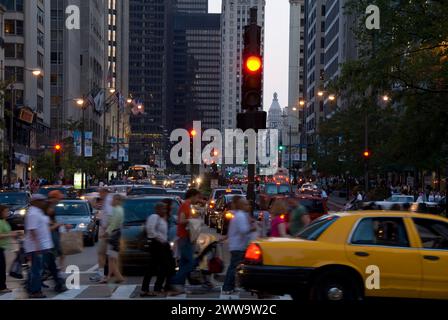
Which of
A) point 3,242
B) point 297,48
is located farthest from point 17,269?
point 297,48

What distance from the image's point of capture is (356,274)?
11.1 meters

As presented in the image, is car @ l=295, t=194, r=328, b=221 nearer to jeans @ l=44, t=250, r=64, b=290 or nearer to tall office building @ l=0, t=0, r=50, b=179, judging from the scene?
jeans @ l=44, t=250, r=64, b=290

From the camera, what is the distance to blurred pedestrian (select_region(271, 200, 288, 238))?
1472 cm

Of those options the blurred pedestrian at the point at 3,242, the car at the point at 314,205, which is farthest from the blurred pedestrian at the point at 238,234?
the car at the point at 314,205

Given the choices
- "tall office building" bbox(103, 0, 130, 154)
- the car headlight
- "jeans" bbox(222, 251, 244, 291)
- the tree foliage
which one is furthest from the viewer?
"tall office building" bbox(103, 0, 130, 154)

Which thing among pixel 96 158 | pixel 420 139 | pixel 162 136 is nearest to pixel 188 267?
pixel 420 139

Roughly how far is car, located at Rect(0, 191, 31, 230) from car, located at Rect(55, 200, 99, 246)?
17.1 feet

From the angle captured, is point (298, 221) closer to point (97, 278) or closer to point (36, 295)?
point (97, 278)

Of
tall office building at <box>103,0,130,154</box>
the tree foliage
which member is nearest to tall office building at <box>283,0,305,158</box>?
tall office building at <box>103,0,130,154</box>

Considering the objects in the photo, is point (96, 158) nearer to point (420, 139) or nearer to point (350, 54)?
point (350, 54)

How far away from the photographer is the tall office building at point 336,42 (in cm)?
9831

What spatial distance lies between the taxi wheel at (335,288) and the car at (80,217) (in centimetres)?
1352

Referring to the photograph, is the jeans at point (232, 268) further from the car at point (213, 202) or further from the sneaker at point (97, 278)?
the car at point (213, 202)
